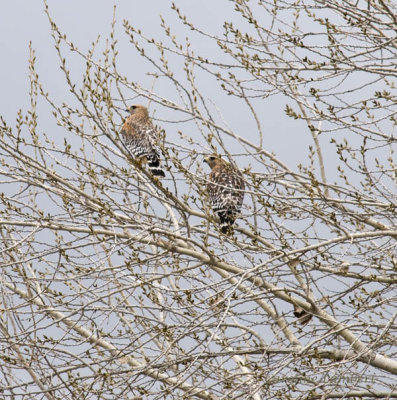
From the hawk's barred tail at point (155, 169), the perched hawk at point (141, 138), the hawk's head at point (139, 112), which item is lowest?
the hawk's barred tail at point (155, 169)

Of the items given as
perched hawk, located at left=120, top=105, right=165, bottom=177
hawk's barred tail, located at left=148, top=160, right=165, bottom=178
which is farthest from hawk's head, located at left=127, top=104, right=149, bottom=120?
hawk's barred tail, located at left=148, top=160, right=165, bottom=178

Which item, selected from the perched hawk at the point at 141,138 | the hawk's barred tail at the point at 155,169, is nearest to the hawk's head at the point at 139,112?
the perched hawk at the point at 141,138

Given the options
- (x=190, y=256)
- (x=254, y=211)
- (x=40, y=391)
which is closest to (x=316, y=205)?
(x=254, y=211)

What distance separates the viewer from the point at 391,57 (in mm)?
7371

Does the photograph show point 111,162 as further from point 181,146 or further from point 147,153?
point 147,153

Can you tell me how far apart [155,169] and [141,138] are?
1264 mm

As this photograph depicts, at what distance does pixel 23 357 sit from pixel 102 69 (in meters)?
3.20

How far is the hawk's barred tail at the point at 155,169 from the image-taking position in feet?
30.3

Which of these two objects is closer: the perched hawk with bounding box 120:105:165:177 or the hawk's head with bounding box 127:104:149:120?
the perched hawk with bounding box 120:105:165:177

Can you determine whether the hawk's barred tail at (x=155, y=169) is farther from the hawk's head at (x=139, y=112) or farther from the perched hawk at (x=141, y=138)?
the hawk's head at (x=139, y=112)

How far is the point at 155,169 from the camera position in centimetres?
934

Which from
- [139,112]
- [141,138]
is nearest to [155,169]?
[141,138]

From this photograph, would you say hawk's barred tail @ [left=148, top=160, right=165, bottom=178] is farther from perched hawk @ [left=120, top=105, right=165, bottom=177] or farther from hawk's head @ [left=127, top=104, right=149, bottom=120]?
hawk's head @ [left=127, top=104, right=149, bottom=120]

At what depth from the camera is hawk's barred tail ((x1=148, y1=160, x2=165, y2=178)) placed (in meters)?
9.25
